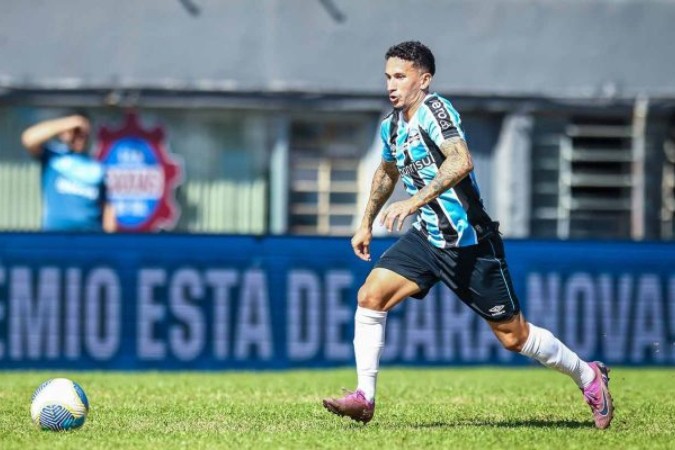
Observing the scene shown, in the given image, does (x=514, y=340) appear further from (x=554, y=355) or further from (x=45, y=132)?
(x=45, y=132)

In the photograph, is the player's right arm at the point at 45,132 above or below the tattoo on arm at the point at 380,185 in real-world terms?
above

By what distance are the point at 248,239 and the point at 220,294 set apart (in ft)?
1.93

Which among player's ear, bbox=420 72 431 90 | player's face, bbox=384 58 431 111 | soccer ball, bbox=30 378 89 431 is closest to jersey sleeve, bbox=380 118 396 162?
player's face, bbox=384 58 431 111

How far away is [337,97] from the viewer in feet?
65.0

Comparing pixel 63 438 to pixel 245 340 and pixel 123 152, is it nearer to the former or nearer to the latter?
pixel 245 340

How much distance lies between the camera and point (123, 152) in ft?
63.5

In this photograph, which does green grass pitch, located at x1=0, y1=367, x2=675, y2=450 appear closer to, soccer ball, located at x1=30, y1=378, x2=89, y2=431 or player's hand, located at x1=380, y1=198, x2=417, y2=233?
soccer ball, located at x1=30, y1=378, x2=89, y2=431

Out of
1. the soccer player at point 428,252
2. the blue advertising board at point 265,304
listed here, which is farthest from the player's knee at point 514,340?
the blue advertising board at point 265,304

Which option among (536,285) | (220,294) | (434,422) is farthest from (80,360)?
(434,422)

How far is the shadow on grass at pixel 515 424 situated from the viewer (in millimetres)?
9227

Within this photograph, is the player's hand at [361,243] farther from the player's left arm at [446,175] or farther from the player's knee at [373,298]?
the player's left arm at [446,175]

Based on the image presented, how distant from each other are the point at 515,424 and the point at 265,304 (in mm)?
5376

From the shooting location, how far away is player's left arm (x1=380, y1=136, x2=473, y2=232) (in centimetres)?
844

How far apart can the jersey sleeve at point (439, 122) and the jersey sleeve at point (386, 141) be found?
11.7 inches
